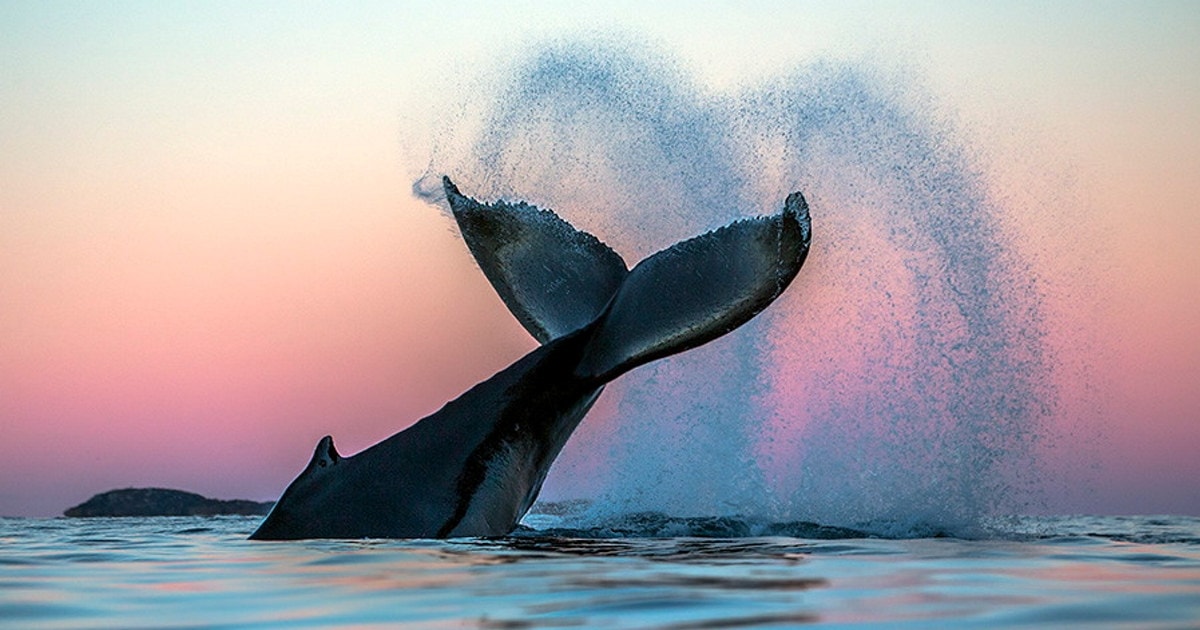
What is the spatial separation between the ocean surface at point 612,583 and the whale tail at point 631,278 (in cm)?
138

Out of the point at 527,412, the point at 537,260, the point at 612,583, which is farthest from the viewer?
the point at 537,260

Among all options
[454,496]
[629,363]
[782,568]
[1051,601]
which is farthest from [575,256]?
[1051,601]

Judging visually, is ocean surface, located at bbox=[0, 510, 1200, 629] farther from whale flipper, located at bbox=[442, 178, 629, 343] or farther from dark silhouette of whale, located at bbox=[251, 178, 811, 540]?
whale flipper, located at bbox=[442, 178, 629, 343]

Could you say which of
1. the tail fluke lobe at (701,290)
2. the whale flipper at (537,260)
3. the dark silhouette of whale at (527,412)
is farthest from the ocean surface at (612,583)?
the whale flipper at (537,260)

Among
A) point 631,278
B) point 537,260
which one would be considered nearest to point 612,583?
point 631,278

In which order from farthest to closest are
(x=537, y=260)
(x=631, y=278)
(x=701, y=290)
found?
1. (x=537, y=260)
2. (x=631, y=278)
3. (x=701, y=290)

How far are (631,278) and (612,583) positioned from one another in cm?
399

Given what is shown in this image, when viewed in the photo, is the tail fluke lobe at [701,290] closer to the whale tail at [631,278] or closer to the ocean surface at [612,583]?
the whale tail at [631,278]

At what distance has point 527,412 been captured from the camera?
31.7 feet

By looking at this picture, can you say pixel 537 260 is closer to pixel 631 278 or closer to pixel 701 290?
pixel 631 278

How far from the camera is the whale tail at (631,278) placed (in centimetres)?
940

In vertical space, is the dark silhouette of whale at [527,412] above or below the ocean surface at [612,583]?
above

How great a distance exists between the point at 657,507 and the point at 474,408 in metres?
5.80

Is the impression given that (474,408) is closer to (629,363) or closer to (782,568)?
(629,363)
